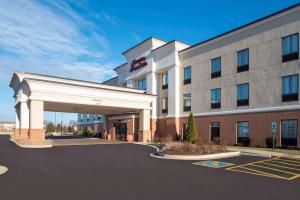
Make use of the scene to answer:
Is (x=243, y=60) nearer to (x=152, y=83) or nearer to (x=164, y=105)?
(x=164, y=105)

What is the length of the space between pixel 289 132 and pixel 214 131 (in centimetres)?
Answer: 877

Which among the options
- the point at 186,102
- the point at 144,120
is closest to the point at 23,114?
the point at 144,120

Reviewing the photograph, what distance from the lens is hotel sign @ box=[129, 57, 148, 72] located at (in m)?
42.1

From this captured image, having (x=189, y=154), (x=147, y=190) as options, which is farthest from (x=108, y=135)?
(x=147, y=190)

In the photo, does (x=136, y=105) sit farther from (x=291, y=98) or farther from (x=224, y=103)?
(x=291, y=98)

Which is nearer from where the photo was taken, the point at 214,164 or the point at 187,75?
the point at 214,164

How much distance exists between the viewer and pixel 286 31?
25875 millimetres

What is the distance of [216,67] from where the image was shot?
32.8 m

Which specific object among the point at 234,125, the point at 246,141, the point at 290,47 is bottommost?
the point at 246,141

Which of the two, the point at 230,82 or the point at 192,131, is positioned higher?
the point at 230,82

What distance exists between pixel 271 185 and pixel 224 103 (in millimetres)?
20960

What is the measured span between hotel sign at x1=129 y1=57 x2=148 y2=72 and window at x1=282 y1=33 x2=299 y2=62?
20.2 meters

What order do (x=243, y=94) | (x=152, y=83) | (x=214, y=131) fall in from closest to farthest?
(x=243, y=94)
(x=214, y=131)
(x=152, y=83)

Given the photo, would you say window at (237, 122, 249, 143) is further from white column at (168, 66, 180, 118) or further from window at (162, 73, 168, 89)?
window at (162, 73, 168, 89)
